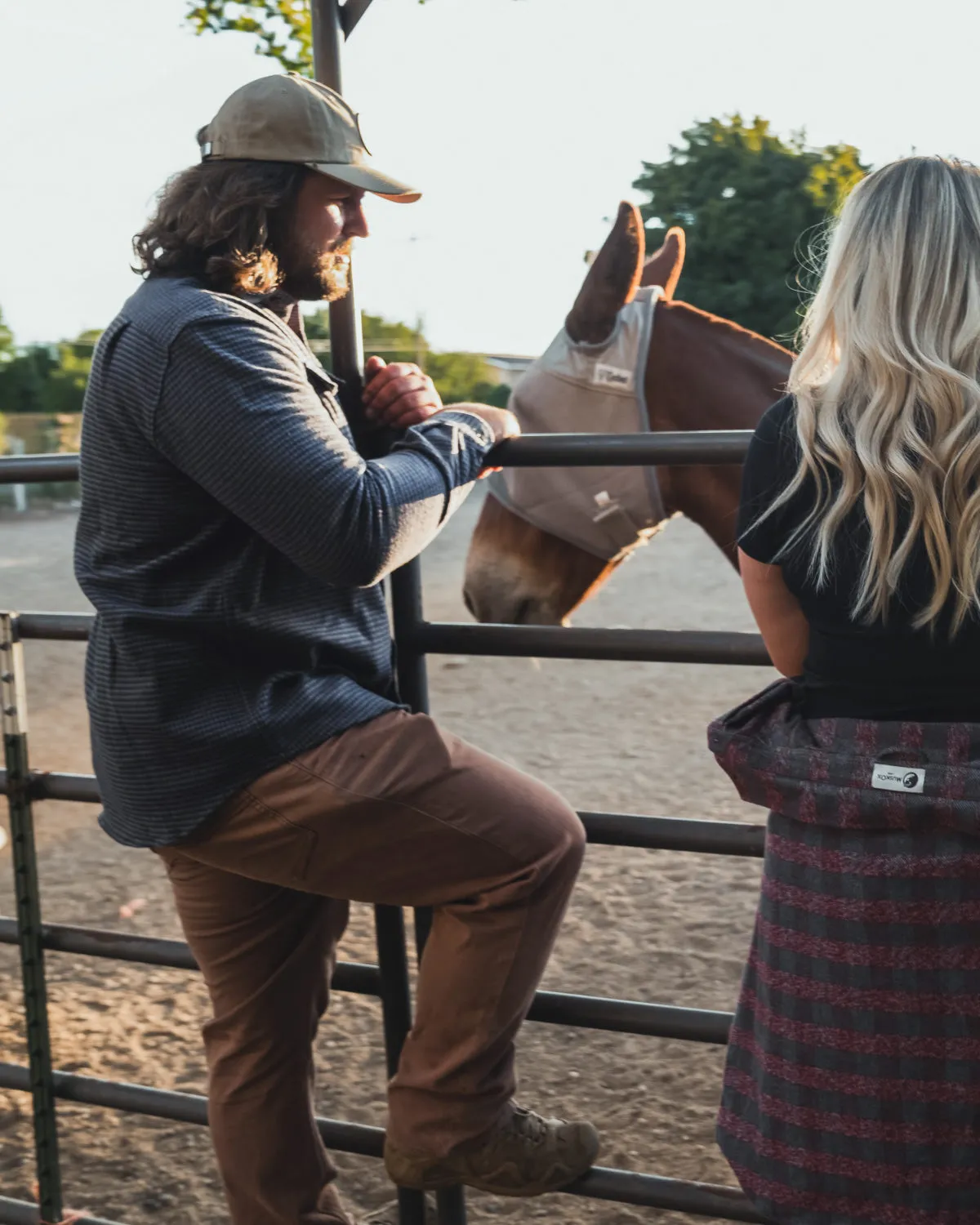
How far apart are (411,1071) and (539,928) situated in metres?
0.27

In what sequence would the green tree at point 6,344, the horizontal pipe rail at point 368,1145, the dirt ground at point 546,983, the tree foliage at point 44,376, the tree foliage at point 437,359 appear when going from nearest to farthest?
the horizontal pipe rail at point 368,1145 → the dirt ground at point 546,983 → the tree foliage at point 44,376 → the green tree at point 6,344 → the tree foliage at point 437,359

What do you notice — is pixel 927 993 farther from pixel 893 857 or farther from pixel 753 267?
pixel 753 267

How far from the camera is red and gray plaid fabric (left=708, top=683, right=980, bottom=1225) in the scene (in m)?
1.38

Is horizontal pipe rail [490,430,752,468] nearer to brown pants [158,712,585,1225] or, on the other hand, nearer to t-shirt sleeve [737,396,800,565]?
t-shirt sleeve [737,396,800,565]

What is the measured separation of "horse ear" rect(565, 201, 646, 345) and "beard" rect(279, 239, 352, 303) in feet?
4.09

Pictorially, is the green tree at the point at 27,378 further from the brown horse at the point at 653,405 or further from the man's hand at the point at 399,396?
the man's hand at the point at 399,396

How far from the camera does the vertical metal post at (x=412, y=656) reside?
2.02 metres

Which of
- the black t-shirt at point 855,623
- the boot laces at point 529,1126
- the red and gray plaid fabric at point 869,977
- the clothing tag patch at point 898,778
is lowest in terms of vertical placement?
the boot laces at point 529,1126

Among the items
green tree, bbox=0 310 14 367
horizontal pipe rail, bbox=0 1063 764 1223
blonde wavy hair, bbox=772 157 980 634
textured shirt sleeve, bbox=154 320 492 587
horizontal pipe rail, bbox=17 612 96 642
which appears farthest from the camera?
green tree, bbox=0 310 14 367

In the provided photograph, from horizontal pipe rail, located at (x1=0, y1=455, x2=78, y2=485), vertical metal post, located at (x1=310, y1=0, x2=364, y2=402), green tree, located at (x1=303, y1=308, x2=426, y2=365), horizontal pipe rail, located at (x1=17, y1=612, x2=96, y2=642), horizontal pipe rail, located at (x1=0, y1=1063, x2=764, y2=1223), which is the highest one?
green tree, located at (x1=303, y1=308, x2=426, y2=365)

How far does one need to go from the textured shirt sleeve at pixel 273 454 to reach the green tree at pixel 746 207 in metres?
9.47

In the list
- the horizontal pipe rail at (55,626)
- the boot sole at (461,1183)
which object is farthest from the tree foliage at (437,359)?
the boot sole at (461,1183)

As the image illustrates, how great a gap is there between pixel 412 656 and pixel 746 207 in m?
10.5

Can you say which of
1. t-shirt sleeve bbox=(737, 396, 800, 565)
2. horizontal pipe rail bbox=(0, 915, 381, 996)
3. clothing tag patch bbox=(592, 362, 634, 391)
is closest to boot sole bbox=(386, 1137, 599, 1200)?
horizontal pipe rail bbox=(0, 915, 381, 996)
